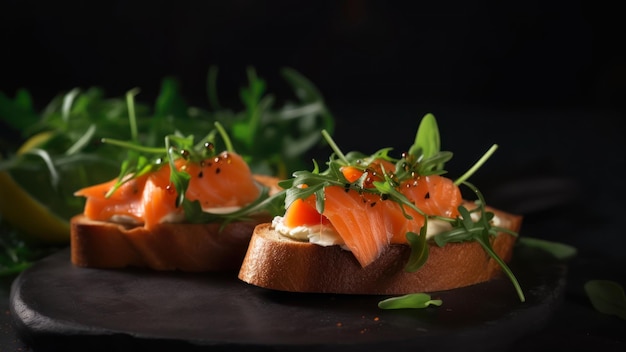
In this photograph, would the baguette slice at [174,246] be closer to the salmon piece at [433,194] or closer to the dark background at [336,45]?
the salmon piece at [433,194]

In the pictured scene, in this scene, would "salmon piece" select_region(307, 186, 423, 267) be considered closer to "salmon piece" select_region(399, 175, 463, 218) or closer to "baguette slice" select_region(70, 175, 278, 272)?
"salmon piece" select_region(399, 175, 463, 218)

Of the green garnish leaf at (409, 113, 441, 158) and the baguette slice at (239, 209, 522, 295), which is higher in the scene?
the green garnish leaf at (409, 113, 441, 158)

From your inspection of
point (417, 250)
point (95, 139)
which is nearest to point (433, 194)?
point (417, 250)

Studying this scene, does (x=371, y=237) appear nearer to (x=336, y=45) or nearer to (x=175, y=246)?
(x=175, y=246)

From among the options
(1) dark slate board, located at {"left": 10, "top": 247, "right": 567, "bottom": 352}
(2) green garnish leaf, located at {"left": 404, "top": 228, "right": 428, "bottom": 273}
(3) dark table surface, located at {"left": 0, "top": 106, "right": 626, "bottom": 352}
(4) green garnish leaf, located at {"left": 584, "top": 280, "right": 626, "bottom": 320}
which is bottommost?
(3) dark table surface, located at {"left": 0, "top": 106, "right": 626, "bottom": 352}

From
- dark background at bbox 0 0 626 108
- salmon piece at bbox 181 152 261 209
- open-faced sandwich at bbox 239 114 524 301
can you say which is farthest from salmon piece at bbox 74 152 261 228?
dark background at bbox 0 0 626 108

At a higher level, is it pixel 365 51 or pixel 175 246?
pixel 365 51

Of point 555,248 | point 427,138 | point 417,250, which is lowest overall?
point 555,248

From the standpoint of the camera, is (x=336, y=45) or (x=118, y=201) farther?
(x=336, y=45)
